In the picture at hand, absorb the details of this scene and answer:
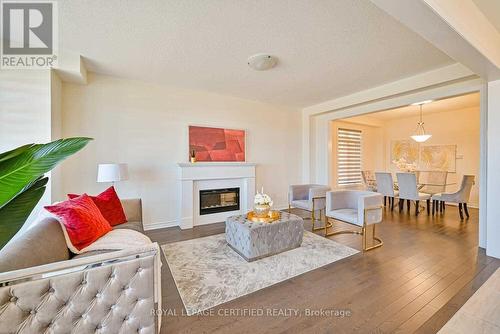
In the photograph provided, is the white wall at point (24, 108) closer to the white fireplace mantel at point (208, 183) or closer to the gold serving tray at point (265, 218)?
the white fireplace mantel at point (208, 183)

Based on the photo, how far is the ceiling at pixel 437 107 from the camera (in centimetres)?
494

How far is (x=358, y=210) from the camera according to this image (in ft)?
10.2

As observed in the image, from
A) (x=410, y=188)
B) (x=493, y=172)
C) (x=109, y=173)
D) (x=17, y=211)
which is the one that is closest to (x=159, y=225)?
(x=109, y=173)

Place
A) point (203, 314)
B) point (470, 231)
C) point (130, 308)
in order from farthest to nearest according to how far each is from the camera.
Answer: point (470, 231) → point (203, 314) → point (130, 308)

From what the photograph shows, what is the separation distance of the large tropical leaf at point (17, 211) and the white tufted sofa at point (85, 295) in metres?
0.18

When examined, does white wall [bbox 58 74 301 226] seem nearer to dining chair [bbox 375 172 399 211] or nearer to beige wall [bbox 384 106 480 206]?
dining chair [bbox 375 172 399 211]

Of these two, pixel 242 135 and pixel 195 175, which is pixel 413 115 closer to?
pixel 242 135

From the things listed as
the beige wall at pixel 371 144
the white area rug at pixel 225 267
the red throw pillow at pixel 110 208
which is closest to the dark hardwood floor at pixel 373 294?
the white area rug at pixel 225 267

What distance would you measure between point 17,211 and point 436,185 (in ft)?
23.8

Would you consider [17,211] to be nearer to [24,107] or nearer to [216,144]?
[24,107]

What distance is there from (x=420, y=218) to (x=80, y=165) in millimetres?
6628

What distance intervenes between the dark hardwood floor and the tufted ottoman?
1.83 feet

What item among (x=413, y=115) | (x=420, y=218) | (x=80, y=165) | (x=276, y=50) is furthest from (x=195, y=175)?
(x=413, y=115)

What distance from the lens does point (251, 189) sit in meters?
4.75
